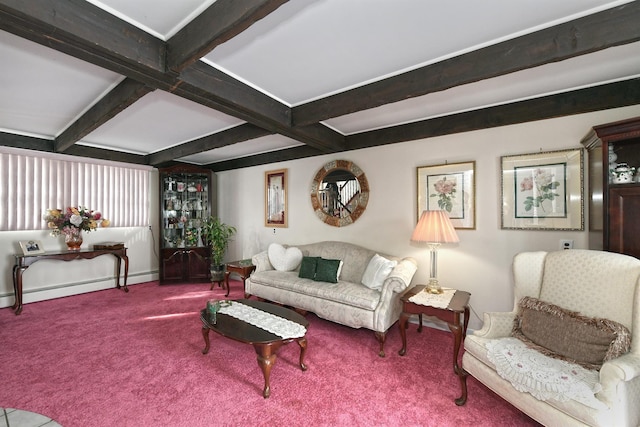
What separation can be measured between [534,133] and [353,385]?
2934 millimetres

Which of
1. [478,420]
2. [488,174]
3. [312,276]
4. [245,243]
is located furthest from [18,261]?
[488,174]

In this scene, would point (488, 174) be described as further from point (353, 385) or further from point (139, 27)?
point (139, 27)

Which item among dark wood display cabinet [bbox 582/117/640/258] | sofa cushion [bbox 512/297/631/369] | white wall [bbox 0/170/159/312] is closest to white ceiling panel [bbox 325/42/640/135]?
dark wood display cabinet [bbox 582/117/640/258]

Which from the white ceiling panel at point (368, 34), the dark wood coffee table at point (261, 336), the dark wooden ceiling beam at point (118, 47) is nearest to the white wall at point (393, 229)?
the white ceiling panel at point (368, 34)

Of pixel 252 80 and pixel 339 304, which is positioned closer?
→ pixel 252 80

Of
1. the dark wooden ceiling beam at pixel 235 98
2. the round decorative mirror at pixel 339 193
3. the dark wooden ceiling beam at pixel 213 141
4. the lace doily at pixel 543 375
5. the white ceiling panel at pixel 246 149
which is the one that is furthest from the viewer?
the white ceiling panel at pixel 246 149

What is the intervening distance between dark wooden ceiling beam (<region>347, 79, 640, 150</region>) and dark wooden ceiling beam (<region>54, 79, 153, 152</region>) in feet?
8.81

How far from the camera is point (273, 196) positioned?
199 inches

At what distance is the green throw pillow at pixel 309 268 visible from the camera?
374 centimetres

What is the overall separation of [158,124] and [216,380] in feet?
10.0

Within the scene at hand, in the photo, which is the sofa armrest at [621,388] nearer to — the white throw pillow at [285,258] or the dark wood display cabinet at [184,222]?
the white throw pillow at [285,258]

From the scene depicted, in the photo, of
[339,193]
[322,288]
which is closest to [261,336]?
[322,288]

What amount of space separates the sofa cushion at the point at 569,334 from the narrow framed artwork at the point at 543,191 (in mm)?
1078

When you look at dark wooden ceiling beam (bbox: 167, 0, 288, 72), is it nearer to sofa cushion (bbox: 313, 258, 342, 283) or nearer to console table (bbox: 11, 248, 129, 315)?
sofa cushion (bbox: 313, 258, 342, 283)
